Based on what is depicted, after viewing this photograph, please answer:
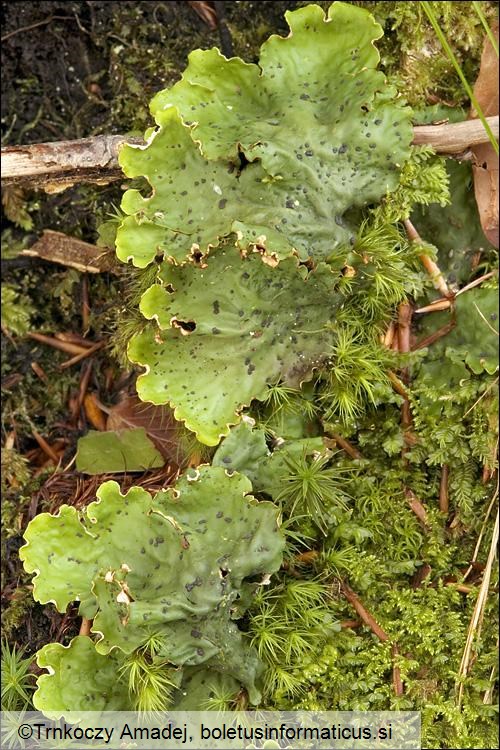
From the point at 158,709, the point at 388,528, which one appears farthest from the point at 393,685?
the point at 158,709

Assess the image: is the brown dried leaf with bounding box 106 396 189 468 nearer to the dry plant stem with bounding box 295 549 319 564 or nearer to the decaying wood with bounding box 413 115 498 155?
the dry plant stem with bounding box 295 549 319 564

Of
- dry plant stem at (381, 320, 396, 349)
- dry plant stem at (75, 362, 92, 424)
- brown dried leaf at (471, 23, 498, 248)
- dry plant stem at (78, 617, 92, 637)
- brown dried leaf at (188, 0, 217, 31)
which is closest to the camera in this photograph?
dry plant stem at (78, 617, 92, 637)

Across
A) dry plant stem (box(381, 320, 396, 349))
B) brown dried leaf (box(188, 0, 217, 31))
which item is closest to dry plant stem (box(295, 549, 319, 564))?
dry plant stem (box(381, 320, 396, 349))

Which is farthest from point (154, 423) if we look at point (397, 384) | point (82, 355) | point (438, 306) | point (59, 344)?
point (438, 306)

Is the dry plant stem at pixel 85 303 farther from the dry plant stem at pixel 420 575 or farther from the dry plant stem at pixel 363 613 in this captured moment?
the dry plant stem at pixel 420 575

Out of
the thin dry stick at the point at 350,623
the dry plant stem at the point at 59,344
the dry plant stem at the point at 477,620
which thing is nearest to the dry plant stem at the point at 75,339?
the dry plant stem at the point at 59,344

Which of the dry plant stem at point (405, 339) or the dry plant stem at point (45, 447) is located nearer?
the dry plant stem at point (405, 339)

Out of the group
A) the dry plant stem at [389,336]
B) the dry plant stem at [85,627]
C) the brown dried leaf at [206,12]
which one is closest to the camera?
the dry plant stem at [85,627]
